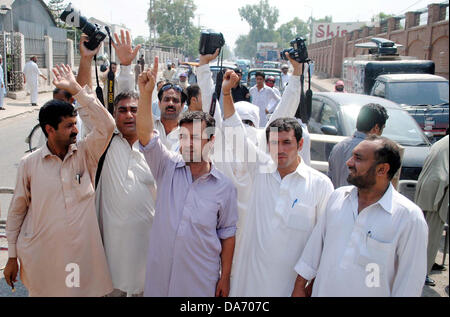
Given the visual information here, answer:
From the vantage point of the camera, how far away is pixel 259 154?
2914mm

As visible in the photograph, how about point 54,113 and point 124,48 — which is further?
point 124,48

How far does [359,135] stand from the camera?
3695 mm

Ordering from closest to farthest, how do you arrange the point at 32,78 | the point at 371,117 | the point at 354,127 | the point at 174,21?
the point at 371,117 < the point at 354,127 < the point at 32,78 < the point at 174,21

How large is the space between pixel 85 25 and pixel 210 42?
0.85m

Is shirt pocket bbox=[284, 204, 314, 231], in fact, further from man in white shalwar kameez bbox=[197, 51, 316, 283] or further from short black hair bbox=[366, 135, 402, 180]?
man in white shalwar kameez bbox=[197, 51, 316, 283]

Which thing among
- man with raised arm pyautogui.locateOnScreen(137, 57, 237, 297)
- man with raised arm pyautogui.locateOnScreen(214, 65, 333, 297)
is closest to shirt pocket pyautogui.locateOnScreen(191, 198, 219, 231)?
man with raised arm pyautogui.locateOnScreen(137, 57, 237, 297)

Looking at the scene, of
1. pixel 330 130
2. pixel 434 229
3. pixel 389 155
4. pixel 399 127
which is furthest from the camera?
pixel 399 127

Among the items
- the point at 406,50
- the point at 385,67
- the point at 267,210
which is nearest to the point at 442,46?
the point at 406,50

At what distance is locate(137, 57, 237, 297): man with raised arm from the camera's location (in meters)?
2.43

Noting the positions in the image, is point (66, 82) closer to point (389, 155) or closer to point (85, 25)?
point (85, 25)

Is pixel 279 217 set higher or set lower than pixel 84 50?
lower

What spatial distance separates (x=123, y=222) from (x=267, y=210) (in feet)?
3.12

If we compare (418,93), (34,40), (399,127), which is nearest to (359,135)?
(399,127)
